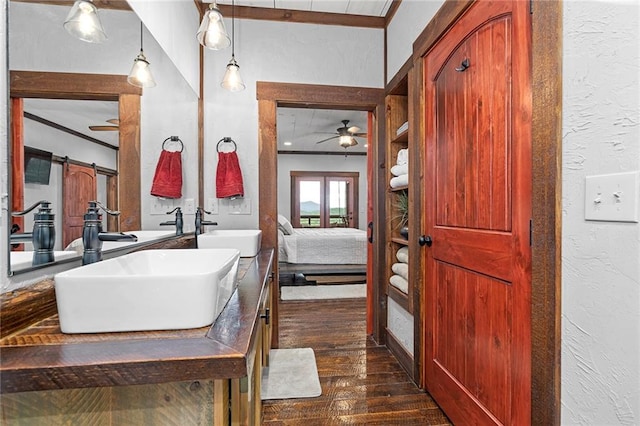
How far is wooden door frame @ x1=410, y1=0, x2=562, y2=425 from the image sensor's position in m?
1.06

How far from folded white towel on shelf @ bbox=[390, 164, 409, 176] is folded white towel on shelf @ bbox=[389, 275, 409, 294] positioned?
0.78 metres

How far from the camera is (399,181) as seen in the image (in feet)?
8.06

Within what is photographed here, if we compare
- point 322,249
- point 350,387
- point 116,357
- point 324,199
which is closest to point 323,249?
point 322,249

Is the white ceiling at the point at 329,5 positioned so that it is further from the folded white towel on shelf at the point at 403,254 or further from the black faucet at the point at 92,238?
the black faucet at the point at 92,238

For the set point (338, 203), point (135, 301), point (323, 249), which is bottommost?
point (323, 249)

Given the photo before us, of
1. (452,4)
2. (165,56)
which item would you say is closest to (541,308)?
(452,4)

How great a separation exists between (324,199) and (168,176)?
6373 mm

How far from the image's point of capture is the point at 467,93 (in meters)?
1.61

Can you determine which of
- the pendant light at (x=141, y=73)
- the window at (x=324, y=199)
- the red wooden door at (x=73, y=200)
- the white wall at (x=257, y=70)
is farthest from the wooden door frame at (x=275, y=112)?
the window at (x=324, y=199)

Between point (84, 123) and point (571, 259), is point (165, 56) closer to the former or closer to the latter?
point (84, 123)

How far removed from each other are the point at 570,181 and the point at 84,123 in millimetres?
1631

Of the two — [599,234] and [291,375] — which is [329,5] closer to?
[599,234]

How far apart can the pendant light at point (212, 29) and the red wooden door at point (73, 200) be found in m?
0.98

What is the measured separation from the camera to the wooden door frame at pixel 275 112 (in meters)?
2.66
